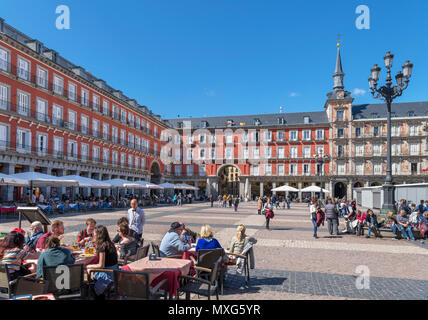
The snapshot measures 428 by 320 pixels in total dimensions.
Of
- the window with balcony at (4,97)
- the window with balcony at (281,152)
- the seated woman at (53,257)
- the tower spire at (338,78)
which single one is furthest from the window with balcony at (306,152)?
the seated woman at (53,257)

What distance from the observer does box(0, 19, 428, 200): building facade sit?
23.9m

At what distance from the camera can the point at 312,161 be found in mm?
47969

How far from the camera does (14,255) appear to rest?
454 centimetres

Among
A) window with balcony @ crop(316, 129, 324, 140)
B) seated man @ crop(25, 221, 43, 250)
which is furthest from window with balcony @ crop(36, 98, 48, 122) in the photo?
window with balcony @ crop(316, 129, 324, 140)

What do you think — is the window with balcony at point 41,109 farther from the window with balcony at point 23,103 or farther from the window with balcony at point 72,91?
the window with balcony at point 72,91

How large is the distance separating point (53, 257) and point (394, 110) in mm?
54094

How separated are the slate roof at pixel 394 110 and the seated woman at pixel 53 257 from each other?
50.5 m

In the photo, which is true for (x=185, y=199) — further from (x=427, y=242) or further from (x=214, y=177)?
(x=427, y=242)

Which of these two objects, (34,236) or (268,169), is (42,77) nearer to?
(34,236)

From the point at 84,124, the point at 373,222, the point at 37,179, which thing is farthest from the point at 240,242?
the point at 84,124

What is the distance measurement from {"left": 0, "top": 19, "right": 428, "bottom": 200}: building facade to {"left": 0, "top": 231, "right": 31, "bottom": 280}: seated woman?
20.5 m

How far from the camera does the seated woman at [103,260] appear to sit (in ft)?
14.0

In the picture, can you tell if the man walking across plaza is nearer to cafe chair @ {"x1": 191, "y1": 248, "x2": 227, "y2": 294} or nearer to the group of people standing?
cafe chair @ {"x1": 191, "y1": 248, "x2": 227, "y2": 294}
